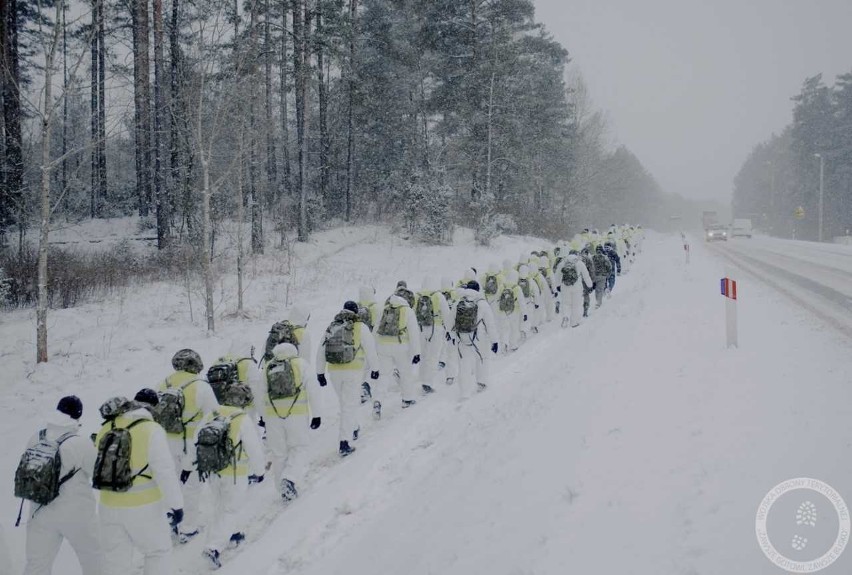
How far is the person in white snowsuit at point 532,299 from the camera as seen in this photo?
47.3 ft

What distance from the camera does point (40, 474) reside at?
177 inches

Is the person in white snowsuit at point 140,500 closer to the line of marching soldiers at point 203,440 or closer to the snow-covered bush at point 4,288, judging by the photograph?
the line of marching soldiers at point 203,440

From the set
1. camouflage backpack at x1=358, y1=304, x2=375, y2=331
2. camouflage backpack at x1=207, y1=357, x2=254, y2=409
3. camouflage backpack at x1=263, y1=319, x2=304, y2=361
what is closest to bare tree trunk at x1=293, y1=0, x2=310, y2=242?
camouflage backpack at x1=358, y1=304, x2=375, y2=331

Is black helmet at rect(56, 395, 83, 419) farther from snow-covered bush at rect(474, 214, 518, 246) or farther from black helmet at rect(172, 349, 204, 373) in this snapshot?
snow-covered bush at rect(474, 214, 518, 246)

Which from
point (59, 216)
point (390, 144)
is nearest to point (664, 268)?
point (390, 144)

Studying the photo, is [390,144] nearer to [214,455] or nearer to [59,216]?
[59,216]

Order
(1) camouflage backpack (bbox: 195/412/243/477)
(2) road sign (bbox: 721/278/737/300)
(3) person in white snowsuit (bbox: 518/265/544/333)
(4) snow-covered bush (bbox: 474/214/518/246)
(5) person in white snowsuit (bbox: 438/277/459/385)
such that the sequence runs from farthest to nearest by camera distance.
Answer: (4) snow-covered bush (bbox: 474/214/518/246)
(3) person in white snowsuit (bbox: 518/265/544/333)
(5) person in white snowsuit (bbox: 438/277/459/385)
(2) road sign (bbox: 721/278/737/300)
(1) camouflage backpack (bbox: 195/412/243/477)

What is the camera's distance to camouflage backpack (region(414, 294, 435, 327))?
1096cm

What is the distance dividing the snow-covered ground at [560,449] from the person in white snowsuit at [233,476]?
10.2 inches

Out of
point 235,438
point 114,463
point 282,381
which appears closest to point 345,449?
point 282,381

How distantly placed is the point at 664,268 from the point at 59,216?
28.9 meters

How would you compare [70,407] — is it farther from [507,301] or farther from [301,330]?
[507,301]

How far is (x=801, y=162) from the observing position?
6191 cm

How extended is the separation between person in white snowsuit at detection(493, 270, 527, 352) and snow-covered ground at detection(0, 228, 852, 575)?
113cm
